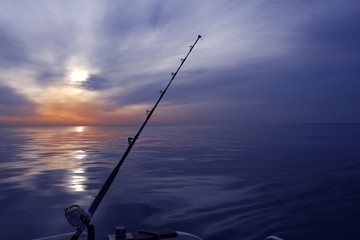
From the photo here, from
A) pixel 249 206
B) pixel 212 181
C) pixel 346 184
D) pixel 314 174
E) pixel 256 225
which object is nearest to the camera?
pixel 256 225

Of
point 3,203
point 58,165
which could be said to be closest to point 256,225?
point 3,203

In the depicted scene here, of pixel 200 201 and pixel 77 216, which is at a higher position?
pixel 77 216

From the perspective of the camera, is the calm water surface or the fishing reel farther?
the calm water surface

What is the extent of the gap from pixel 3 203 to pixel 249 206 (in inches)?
374

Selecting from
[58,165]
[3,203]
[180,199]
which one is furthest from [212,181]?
[58,165]

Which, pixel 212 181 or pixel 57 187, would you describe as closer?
pixel 57 187

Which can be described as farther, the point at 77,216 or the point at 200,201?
the point at 200,201

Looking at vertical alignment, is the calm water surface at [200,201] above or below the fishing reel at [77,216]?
below

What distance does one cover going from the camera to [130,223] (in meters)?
9.68

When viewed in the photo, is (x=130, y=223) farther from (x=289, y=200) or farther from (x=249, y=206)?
(x=289, y=200)

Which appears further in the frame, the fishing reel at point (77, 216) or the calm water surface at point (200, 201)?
the calm water surface at point (200, 201)

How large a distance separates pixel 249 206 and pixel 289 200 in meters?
1.95

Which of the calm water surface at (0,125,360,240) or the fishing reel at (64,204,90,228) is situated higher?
the fishing reel at (64,204,90,228)

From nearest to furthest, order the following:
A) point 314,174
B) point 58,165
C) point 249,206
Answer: point 249,206
point 314,174
point 58,165
